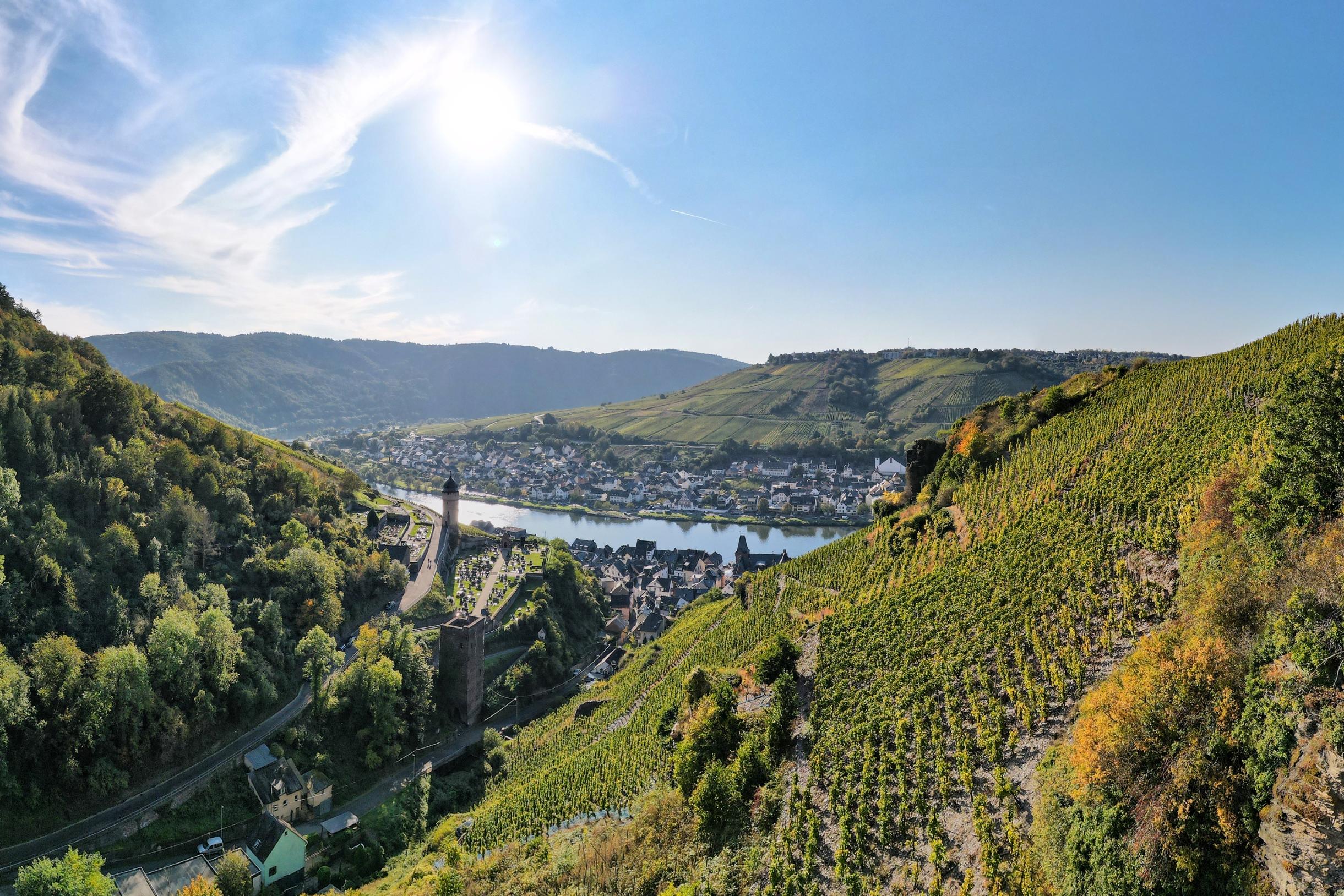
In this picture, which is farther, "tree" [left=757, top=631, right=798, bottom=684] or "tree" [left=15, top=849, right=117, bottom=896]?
"tree" [left=757, top=631, right=798, bottom=684]

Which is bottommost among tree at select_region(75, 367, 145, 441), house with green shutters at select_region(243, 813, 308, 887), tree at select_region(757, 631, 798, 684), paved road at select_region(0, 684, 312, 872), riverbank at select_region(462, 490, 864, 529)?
house with green shutters at select_region(243, 813, 308, 887)

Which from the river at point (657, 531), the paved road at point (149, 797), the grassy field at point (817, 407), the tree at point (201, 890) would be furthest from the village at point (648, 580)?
the grassy field at point (817, 407)

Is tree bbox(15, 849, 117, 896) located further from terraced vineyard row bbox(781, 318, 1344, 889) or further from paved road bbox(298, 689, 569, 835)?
terraced vineyard row bbox(781, 318, 1344, 889)

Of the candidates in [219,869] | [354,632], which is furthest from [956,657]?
[354,632]

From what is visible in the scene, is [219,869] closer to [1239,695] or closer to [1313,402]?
[1239,695]

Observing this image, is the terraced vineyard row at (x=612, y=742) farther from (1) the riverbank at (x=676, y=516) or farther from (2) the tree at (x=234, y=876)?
(1) the riverbank at (x=676, y=516)

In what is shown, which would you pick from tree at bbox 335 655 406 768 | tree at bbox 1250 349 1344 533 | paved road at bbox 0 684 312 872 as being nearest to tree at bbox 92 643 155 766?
paved road at bbox 0 684 312 872

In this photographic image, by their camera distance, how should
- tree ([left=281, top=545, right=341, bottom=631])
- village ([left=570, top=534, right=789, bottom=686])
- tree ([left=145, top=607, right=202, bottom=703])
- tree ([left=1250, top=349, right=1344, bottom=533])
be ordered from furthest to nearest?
village ([left=570, top=534, right=789, bottom=686]), tree ([left=281, top=545, right=341, bottom=631]), tree ([left=145, top=607, right=202, bottom=703]), tree ([left=1250, top=349, right=1344, bottom=533])

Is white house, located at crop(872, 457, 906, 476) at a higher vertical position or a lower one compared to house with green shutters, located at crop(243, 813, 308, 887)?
higher
